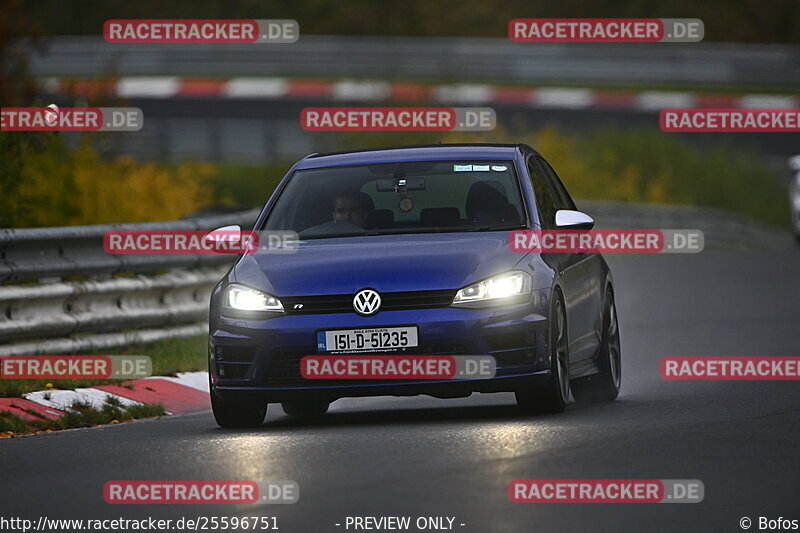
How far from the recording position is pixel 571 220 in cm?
1162

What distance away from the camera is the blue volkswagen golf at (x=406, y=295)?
10.5 metres

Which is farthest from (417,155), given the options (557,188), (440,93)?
(440,93)

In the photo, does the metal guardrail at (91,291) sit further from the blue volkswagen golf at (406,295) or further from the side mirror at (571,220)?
the side mirror at (571,220)

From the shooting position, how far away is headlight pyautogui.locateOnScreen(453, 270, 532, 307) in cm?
1055

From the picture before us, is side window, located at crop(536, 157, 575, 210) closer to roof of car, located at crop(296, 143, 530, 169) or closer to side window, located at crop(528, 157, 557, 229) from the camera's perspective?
side window, located at crop(528, 157, 557, 229)

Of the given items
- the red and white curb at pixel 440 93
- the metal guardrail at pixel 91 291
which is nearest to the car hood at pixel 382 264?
the metal guardrail at pixel 91 291

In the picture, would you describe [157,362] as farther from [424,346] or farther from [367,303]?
[424,346]

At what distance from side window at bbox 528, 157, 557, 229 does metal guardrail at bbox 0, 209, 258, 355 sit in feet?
12.9

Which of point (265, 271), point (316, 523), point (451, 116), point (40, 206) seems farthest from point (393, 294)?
point (451, 116)

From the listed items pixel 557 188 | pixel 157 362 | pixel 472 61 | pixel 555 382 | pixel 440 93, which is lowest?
pixel 472 61

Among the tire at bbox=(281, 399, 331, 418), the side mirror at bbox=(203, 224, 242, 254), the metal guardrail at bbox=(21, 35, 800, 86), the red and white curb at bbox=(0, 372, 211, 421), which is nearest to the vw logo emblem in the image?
the side mirror at bbox=(203, 224, 242, 254)

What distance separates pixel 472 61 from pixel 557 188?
35303 millimetres

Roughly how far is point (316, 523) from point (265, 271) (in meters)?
3.64

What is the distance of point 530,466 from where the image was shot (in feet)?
28.0
